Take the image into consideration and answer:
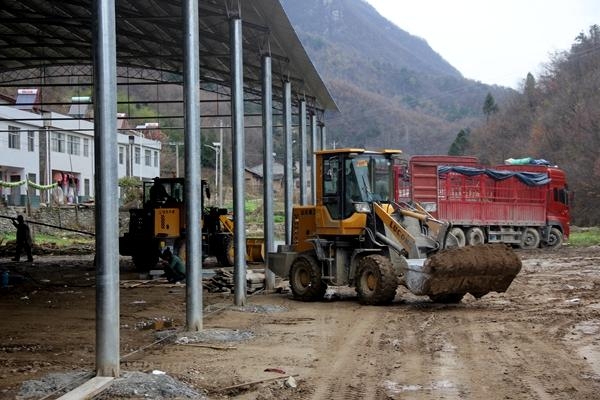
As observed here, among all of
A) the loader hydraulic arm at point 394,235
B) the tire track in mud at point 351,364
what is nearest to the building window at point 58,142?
the loader hydraulic arm at point 394,235

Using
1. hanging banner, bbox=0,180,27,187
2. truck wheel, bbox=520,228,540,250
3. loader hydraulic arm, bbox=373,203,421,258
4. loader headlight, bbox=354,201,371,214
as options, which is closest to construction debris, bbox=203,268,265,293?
loader headlight, bbox=354,201,371,214

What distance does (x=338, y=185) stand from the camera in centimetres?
1540

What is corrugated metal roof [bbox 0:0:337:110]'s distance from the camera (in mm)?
18234

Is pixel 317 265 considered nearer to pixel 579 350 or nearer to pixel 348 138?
pixel 579 350

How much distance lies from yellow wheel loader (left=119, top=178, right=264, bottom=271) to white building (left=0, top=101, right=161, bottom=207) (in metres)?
23.9

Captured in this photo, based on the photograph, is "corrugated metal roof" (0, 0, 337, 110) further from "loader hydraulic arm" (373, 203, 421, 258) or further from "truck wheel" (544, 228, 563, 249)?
"truck wheel" (544, 228, 563, 249)

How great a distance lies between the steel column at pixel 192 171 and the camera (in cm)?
1160

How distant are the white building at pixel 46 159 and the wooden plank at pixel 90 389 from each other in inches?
1599

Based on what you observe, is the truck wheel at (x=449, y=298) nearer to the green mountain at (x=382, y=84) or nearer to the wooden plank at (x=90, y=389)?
the wooden plank at (x=90, y=389)

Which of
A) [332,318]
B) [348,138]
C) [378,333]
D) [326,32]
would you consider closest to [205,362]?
[378,333]

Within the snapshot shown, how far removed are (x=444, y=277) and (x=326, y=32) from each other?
154850mm

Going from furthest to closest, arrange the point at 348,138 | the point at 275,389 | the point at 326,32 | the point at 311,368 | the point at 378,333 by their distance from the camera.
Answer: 1. the point at 326,32
2. the point at 348,138
3. the point at 378,333
4. the point at 311,368
5. the point at 275,389

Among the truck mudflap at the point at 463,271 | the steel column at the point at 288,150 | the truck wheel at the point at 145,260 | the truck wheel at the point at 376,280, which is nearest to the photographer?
the truck mudflap at the point at 463,271

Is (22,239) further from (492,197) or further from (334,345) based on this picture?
(334,345)
